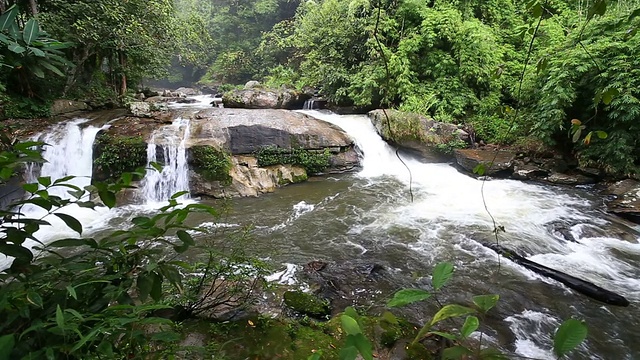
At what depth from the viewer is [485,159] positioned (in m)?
9.21

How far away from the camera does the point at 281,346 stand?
244 cm

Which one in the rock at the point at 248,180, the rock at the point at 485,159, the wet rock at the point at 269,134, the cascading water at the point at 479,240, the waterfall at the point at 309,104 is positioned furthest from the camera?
the waterfall at the point at 309,104

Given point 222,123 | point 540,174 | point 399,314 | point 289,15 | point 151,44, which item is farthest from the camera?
point 289,15

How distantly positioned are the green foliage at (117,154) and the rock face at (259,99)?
5.25 m

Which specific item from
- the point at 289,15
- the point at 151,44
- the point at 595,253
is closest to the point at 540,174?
the point at 595,253

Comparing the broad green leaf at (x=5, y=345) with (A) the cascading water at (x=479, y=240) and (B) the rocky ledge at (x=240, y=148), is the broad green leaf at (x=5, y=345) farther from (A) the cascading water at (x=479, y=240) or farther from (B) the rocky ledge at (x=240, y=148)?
(B) the rocky ledge at (x=240, y=148)

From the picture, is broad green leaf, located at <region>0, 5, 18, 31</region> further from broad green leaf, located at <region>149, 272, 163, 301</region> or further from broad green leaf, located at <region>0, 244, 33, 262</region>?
broad green leaf, located at <region>149, 272, 163, 301</region>

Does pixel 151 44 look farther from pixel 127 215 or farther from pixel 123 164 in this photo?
pixel 127 215

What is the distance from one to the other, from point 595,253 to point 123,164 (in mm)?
9917

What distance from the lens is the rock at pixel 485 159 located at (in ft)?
29.9

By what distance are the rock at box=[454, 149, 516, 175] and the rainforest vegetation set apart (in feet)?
2.03

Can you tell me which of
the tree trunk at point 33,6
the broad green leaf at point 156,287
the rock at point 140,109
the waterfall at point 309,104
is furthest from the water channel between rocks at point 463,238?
the waterfall at point 309,104

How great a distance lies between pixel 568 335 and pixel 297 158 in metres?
8.90

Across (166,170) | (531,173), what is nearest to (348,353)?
(166,170)
